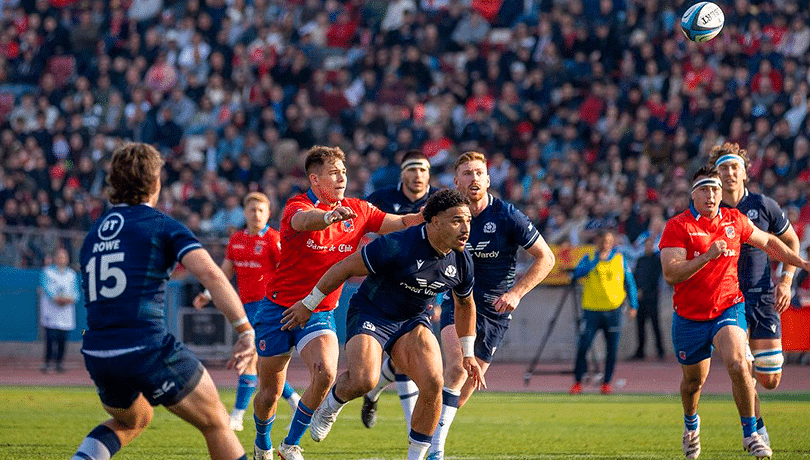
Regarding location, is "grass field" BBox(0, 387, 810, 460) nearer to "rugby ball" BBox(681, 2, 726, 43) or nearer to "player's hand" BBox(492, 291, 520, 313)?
"player's hand" BBox(492, 291, 520, 313)

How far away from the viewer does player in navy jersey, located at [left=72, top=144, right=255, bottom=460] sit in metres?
6.14

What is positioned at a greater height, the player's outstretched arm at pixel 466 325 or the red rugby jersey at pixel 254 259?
the player's outstretched arm at pixel 466 325

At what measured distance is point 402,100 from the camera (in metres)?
24.4

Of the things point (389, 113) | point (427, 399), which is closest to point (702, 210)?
point (427, 399)

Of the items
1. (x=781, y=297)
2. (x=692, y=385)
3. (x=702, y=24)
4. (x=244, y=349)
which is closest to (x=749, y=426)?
(x=692, y=385)

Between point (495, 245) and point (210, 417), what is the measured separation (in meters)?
4.28

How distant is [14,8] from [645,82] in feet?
52.8

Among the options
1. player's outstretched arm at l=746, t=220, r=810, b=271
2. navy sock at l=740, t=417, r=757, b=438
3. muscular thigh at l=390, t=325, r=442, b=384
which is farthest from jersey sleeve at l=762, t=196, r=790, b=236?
muscular thigh at l=390, t=325, r=442, b=384

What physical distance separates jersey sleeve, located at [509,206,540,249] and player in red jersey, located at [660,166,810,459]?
3.47 feet

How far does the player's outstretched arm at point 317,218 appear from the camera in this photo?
823 centimetres

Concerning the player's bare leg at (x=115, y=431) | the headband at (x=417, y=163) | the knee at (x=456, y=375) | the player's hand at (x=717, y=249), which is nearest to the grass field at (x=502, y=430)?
the knee at (x=456, y=375)

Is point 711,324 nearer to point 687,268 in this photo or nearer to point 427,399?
point 687,268

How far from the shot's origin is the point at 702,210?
9.62 metres

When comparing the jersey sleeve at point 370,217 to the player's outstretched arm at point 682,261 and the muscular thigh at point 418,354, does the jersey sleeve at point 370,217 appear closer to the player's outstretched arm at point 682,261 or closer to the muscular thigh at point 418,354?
the muscular thigh at point 418,354
